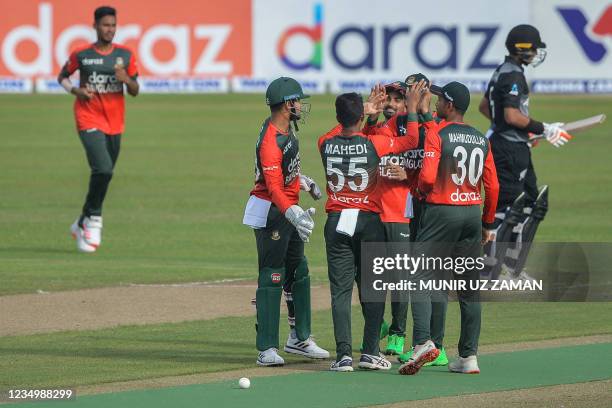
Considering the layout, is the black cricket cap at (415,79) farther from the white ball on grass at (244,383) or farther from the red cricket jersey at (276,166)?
the white ball on grass at (244,383)

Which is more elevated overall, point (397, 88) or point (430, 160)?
point (397, 88)

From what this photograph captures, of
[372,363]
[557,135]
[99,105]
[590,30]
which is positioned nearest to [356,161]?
[372,363]

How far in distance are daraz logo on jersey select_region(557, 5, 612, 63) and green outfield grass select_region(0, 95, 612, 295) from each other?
4.28 feet

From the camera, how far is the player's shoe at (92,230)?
17891mm

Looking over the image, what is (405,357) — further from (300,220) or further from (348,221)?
(300,220)

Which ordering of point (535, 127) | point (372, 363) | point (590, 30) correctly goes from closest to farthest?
1. point (372, 363)
2. point (535, 127)
3. point (590, 30)

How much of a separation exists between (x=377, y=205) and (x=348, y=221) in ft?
0.98

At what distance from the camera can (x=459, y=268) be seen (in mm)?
10594

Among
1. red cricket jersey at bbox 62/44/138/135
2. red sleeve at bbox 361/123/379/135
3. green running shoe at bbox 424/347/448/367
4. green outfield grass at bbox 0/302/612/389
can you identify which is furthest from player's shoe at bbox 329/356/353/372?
red cricket jersey at bbox 62/44/138/135

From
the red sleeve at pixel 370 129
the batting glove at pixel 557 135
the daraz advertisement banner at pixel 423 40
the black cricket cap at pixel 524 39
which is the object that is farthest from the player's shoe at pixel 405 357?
the daraz advertisement banner at pixel 423 40

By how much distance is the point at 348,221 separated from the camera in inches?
421

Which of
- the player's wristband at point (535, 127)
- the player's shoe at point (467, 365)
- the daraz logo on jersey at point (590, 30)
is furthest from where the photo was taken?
the daraz logo on jersey at point (590, 30)

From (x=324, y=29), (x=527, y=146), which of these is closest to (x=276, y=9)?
(x=324, y=29)

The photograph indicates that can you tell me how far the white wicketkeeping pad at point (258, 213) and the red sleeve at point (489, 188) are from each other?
1.64m
